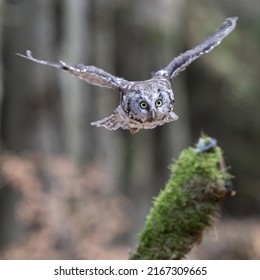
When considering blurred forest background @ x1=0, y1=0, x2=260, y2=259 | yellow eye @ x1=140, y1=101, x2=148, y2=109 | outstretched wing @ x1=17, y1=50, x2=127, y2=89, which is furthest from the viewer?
blurred forest background @ x1=0, y1=0, x2=260, y2=259

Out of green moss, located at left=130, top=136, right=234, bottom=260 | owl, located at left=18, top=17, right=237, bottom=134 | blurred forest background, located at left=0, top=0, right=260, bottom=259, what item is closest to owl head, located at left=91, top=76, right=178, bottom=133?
owl, located at left=18, top=17, right=237, bottom=134

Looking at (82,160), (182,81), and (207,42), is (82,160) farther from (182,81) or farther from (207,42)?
(207,42)

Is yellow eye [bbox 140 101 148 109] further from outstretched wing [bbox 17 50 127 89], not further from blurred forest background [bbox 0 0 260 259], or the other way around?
blurred forest background [bbox 0 0 260 259]

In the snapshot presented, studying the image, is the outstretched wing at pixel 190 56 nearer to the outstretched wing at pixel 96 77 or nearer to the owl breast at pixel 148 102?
the owl breast at pixel 148 102

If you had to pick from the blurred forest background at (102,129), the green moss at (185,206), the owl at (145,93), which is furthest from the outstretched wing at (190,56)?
the blurred forest background at (102,129)

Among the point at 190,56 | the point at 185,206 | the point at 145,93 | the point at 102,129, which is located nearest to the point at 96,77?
the point at 145,93

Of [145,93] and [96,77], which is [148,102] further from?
[96,77]

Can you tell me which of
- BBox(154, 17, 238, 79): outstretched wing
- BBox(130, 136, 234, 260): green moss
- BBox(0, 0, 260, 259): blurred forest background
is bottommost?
BBox(130, 136, 234, 260): green moss
